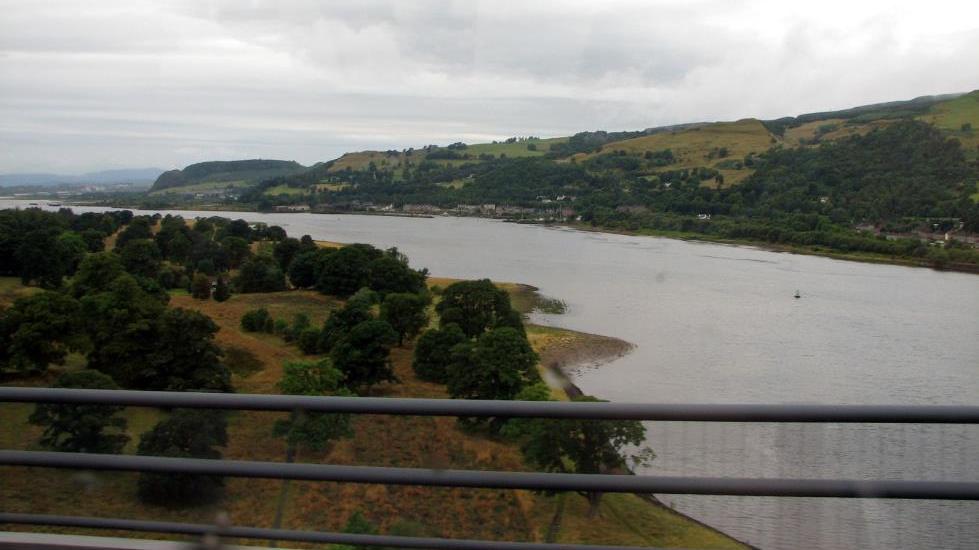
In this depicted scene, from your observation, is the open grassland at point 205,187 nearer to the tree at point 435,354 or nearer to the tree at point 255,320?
the tree at point 255,320

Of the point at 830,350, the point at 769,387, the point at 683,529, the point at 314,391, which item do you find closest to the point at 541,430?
the point at 683,529

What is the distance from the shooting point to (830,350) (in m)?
17.5

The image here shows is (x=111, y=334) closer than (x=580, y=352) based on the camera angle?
Yes

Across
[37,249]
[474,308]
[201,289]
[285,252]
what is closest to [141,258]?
[201,289]

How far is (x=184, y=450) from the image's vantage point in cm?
200

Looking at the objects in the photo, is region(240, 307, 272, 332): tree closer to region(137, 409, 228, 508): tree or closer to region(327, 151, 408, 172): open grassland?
region(137, 409, 228, 508): tree

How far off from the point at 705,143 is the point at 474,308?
58.5m

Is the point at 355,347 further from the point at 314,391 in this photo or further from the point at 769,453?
the point at 769,453

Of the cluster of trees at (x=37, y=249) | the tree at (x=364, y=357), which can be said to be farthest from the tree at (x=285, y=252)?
the tree at (x=364, y=357)

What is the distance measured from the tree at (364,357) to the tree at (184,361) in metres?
1.92

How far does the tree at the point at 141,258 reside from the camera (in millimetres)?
19689

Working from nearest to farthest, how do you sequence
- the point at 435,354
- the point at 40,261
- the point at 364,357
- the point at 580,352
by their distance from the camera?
the point at 364,357 → the point at 435,354 → the point at 40,261 → the point at 580,352

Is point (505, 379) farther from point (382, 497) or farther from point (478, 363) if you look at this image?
point (382, 497)

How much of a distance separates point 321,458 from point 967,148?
47.3m
